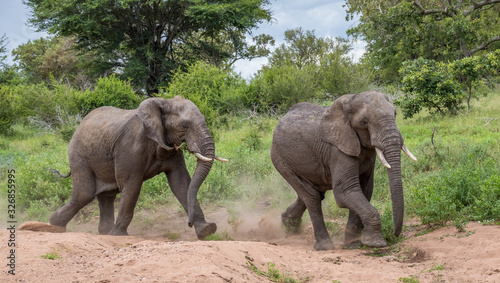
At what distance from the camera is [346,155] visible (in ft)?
21.6

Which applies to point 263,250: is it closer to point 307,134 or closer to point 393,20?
point 307,134

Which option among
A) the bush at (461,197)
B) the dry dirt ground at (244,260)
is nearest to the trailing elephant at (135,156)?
the dry dirt ground at (244,260)

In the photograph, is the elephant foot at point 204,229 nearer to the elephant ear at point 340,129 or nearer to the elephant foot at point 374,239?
the elephant ear at point 340,129

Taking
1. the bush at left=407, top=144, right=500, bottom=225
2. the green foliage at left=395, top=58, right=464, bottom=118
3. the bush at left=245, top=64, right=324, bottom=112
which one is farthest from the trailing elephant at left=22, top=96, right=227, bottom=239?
the bush at left=245, top=64, right=324, bottom=112

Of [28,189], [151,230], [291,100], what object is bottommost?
[151,230]

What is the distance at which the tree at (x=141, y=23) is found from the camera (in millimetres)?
27078

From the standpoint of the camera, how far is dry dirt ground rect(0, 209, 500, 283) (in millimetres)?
4516

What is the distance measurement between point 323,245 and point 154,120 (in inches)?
117

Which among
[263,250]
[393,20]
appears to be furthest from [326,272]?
[393,20]

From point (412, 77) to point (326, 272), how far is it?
34.7 ft

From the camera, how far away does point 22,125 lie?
84.3 feet

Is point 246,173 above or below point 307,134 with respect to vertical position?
below

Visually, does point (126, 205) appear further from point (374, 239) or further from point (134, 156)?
point (374, 239)

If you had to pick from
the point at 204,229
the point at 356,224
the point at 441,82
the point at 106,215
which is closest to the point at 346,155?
the point at 356,224
